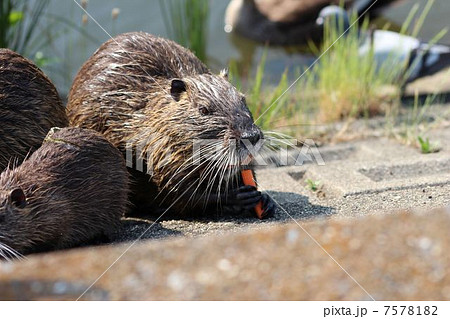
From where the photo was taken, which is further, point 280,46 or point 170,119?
point 280,46

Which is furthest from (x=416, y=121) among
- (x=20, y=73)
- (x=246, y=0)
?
(x=246, y=0)

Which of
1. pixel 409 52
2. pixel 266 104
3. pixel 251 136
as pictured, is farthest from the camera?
pixel 409 52

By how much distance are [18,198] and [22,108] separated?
93 centimetres

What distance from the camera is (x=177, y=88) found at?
503 cm

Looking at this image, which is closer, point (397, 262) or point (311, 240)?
point (397, 262)

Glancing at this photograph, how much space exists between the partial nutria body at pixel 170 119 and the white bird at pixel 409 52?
361 cm

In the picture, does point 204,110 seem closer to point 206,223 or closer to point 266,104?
point 206,223

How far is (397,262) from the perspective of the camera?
4.24m

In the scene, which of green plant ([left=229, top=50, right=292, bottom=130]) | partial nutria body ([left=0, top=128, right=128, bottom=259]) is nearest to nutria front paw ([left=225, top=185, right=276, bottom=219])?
partial nutria body ([left=0, top=128, right=128, bottom=259])

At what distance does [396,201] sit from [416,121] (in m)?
2.54

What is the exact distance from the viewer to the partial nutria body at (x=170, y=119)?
15.8ft

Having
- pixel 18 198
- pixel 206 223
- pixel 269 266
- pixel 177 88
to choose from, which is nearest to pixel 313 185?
pixel 206 223

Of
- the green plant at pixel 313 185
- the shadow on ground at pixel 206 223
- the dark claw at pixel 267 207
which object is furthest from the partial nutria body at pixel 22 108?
the green plant at pixel 313 185

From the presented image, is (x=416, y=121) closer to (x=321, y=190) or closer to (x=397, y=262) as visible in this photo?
(x=321, y=190)
